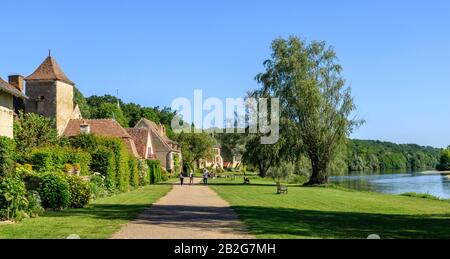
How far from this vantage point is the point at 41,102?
1961 inches

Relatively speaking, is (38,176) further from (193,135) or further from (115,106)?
(115,106)

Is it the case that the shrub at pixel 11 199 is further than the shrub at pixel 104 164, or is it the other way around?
the shrub at pixel 104 164

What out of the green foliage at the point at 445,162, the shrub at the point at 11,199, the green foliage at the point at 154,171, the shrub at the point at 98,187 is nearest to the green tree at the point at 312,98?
the green foliage at the point at 154,171

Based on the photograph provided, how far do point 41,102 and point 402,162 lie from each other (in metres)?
148

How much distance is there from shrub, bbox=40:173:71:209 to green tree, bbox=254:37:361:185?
31.0 metres

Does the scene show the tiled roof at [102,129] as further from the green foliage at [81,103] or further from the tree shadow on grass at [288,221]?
the green foliage at [81,103]

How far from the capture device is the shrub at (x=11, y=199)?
1611cm

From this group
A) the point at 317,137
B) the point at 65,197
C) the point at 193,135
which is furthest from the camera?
the point at 193,135

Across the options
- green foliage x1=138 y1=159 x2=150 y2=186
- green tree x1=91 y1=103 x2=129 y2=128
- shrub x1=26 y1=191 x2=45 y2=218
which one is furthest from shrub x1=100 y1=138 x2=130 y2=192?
green tree x1=91 y1=103 x2=129 y2=128

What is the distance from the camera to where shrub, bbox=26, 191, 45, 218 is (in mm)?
17531

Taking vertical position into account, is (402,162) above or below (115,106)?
below

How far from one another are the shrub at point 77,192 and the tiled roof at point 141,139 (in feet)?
131

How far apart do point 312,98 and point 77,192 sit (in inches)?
1219
